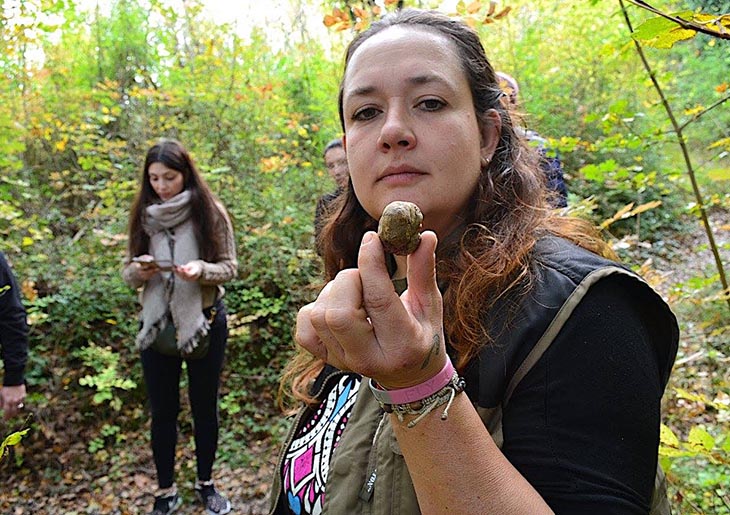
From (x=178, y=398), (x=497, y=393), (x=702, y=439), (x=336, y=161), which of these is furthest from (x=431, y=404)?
(x=336, y=161)

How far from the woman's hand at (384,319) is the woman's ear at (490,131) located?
58 centimetres

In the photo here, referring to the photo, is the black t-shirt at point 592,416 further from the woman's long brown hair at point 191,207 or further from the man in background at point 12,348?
the woman's long brown hair at point 191,207

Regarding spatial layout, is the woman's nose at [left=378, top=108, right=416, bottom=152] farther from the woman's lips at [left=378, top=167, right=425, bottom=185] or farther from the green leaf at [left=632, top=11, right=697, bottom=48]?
the green leaf at [left=632, top=11, right=697, bottom=48]

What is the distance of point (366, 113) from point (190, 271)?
2.37m

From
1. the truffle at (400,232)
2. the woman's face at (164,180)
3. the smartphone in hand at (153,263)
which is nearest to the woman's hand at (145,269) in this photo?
the smartphone in hand at (153,263)

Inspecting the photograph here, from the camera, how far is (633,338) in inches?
34.4

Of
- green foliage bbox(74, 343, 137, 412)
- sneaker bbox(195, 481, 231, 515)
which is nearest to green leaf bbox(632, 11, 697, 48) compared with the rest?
sneaker bbox(195, 481, 231, 515)

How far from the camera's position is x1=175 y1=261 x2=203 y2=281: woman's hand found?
3256 millimetres

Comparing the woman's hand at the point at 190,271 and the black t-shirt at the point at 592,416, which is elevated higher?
the black t-shirt at the point at 592,416

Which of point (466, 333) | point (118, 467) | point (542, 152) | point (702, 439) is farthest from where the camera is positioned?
point (118, 467)

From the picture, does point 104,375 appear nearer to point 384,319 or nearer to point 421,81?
point 421,81

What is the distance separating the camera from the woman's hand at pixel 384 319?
2.51 ft

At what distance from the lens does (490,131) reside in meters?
1.31

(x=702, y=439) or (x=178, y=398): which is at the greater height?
(x=702, y=439)
